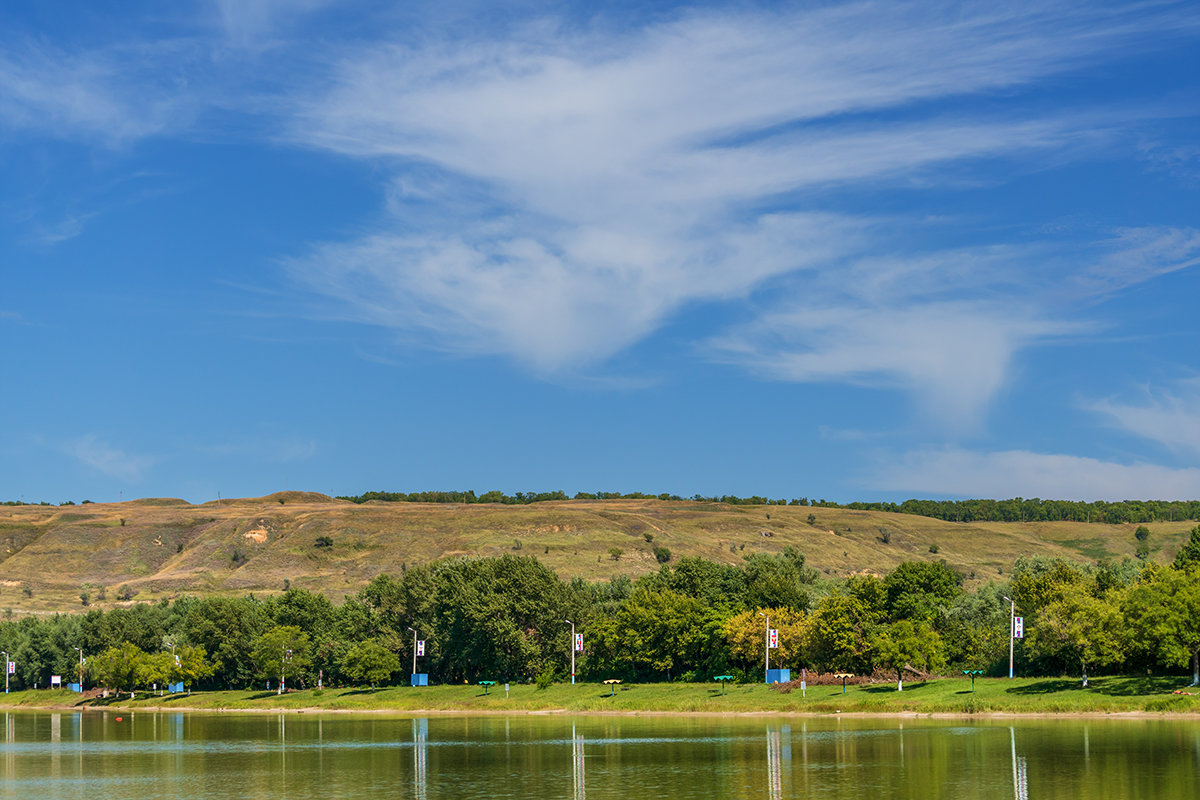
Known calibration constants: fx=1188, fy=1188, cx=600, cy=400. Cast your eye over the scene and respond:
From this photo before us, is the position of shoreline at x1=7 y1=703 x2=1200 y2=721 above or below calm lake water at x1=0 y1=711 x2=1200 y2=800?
below

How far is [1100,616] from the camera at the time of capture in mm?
91562

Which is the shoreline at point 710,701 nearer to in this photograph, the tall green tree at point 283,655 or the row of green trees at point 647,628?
the tall green tree at point 283,655

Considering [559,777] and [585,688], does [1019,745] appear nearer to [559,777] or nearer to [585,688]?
[559,777]

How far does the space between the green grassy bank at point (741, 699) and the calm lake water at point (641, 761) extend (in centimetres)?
718

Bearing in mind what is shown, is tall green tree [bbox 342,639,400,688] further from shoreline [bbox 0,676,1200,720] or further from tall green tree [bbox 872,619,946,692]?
tall green tree [bbox 872,619,946,692]

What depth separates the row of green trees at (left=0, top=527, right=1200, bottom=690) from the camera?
97.6m

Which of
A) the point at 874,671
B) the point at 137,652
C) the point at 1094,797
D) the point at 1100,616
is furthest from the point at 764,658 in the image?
the point at 137,652

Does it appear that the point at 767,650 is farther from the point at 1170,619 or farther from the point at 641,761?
the point at 641,761

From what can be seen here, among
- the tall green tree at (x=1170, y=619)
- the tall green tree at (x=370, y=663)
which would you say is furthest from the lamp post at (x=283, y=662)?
the tall green tree at (x=1170, y=619)

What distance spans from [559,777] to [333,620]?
117 metres

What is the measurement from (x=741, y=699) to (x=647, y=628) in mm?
20221

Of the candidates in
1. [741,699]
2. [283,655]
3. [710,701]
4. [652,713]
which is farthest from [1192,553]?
[283,655]

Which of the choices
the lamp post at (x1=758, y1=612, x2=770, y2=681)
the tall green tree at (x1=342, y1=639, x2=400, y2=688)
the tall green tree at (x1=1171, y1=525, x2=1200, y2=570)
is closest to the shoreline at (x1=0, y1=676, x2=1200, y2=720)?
the tall green tree at (x1=342, y1=639, x2=400, y2=688)

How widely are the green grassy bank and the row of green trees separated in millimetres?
3172
